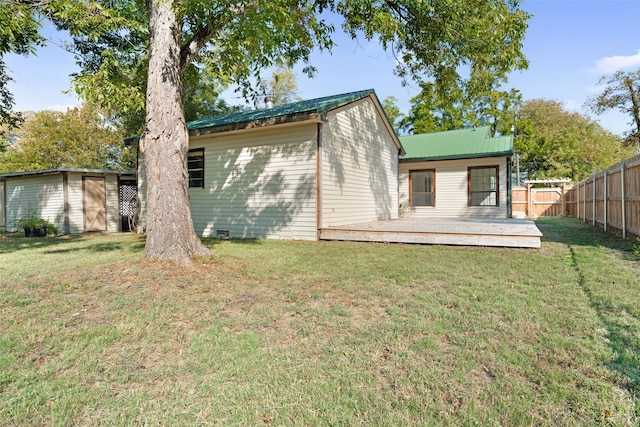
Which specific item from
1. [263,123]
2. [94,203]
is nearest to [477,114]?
[263,123]

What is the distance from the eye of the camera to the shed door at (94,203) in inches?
505

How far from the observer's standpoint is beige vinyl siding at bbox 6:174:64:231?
1266cm

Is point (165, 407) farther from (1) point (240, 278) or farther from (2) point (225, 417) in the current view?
(1) point (240, 278)

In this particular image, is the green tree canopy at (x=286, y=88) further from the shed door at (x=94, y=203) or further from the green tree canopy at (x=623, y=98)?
the green tree canopy at (x=623, y=98)

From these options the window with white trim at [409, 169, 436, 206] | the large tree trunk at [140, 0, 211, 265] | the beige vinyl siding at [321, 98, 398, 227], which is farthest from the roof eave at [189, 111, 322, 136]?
the window with white trim at [409, 169, 436, 206]

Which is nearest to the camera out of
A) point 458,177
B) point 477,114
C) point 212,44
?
point 212,44

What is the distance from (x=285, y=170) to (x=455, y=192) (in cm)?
828

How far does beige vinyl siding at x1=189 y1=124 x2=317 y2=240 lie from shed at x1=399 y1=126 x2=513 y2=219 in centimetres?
737

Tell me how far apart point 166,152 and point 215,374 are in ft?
13.3

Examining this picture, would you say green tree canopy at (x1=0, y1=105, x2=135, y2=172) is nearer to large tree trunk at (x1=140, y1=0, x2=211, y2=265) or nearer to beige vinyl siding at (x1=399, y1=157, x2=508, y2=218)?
beige vinyl siding at (x1=399, y1=157, x2=508, y2=218)

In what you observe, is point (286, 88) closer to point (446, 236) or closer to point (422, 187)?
point (422, 187)

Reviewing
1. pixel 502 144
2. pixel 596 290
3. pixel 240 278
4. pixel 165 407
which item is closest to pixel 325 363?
pixel 165 407

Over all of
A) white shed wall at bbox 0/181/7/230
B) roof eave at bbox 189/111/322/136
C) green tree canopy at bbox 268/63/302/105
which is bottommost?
white shed wall at bbox 0/181/7/230

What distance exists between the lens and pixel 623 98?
72.6ft
